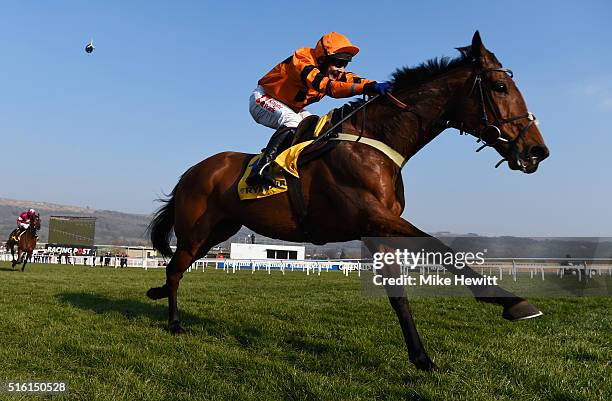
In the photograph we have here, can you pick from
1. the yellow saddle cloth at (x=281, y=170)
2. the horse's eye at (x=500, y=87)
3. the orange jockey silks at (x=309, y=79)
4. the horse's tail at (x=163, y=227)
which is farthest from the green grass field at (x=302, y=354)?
the orange jockey silks at (x=309, y=79)

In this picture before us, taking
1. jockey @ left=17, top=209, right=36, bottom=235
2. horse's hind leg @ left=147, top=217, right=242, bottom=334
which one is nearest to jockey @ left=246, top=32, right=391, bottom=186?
horse's hind leg @ left=147, top=217, right=242, bottom=334

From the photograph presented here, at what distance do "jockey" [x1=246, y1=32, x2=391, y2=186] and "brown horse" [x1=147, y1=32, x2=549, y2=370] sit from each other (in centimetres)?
30

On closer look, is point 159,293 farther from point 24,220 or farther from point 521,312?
point 24,220

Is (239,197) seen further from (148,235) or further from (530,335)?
(530,335)

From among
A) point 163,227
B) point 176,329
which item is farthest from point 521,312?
point 163,227

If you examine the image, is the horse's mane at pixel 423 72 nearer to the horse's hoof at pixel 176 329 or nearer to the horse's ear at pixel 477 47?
the horse's ear at pixel 477 47

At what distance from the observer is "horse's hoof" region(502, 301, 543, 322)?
3.68m

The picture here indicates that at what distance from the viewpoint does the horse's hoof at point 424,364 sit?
4098 mm

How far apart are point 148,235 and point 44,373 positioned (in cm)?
405

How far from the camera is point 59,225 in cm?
5678

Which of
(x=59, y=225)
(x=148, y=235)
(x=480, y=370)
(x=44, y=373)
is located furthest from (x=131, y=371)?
(x=59, y=225)

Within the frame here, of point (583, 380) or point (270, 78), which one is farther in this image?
point (270, 78)

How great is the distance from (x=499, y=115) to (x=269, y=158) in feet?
7.52

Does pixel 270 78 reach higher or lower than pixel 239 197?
higher
